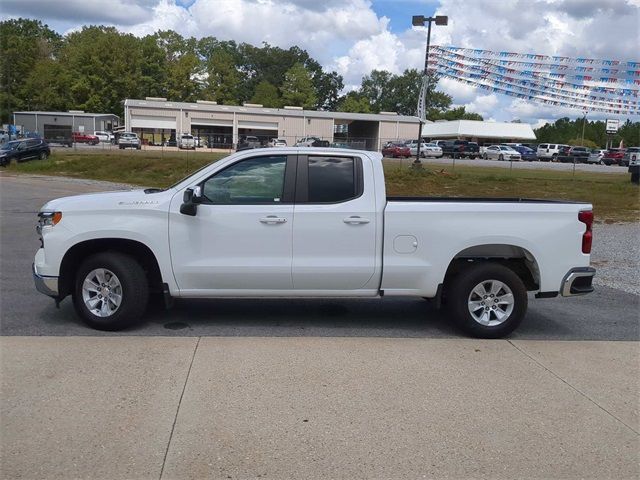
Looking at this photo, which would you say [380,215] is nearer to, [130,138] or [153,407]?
[153,407]

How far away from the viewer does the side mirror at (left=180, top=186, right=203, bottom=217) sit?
573 centimetres

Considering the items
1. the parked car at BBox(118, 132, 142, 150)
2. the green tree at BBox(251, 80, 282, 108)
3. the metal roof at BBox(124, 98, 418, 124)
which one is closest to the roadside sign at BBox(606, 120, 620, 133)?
the metal roof at BBox(124, 98, 418, 124)

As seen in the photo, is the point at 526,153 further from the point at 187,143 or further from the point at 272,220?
the point at 272,220

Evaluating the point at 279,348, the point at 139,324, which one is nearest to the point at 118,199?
the point at 139,324

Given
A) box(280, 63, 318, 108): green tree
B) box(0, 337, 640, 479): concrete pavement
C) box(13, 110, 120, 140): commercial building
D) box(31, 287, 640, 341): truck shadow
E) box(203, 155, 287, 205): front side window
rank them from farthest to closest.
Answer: box(280, 63, 318, 108): green tree
box(13, 110, 120, 140): commercial building
box(31, 287, 640, 341): truck shadow
box(203, 155, 287, 205): front side window
box(0, 337, 640, 479): concrete pavement

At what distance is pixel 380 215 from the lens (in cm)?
591

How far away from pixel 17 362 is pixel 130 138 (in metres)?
54.8

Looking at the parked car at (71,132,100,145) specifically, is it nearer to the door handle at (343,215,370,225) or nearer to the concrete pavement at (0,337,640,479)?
the door handle at (343,215,370,225)

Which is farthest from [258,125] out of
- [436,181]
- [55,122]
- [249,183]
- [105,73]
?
[249,183]

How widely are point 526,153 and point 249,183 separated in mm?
60791

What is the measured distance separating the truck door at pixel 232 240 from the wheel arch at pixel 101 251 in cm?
33

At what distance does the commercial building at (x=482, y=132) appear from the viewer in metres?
88.9

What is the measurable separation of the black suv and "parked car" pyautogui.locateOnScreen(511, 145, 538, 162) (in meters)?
43.8

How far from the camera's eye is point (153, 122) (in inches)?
2825
